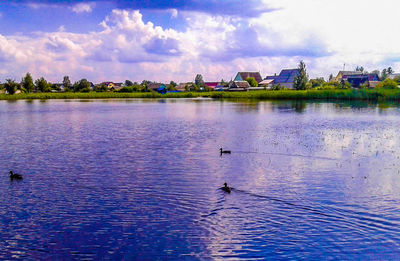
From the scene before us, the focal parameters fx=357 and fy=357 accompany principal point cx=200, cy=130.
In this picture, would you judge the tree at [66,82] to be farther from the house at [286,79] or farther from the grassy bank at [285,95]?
the house at [286,79]

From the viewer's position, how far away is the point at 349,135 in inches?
1147

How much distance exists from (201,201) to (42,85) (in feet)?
487

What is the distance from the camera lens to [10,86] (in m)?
132

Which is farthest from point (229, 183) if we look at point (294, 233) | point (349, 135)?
point (349, 135)

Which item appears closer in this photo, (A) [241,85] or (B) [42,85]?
(A) [241,85]

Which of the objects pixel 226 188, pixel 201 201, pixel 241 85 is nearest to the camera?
pixel 201 201

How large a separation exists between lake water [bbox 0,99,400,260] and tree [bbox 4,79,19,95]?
120m

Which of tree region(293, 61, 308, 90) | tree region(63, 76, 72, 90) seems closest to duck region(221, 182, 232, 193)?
tree region(293, 61, 308, 90)

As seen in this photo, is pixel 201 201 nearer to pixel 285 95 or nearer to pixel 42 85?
pixel 285 95

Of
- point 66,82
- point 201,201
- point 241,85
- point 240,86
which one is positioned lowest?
point 201,201

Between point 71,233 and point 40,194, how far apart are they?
4553 millimetres

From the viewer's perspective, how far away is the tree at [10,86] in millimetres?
131625

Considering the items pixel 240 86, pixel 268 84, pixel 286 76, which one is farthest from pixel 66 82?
pixel 286 76

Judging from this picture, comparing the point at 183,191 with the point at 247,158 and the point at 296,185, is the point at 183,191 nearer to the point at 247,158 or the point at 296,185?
the point at 296,185
